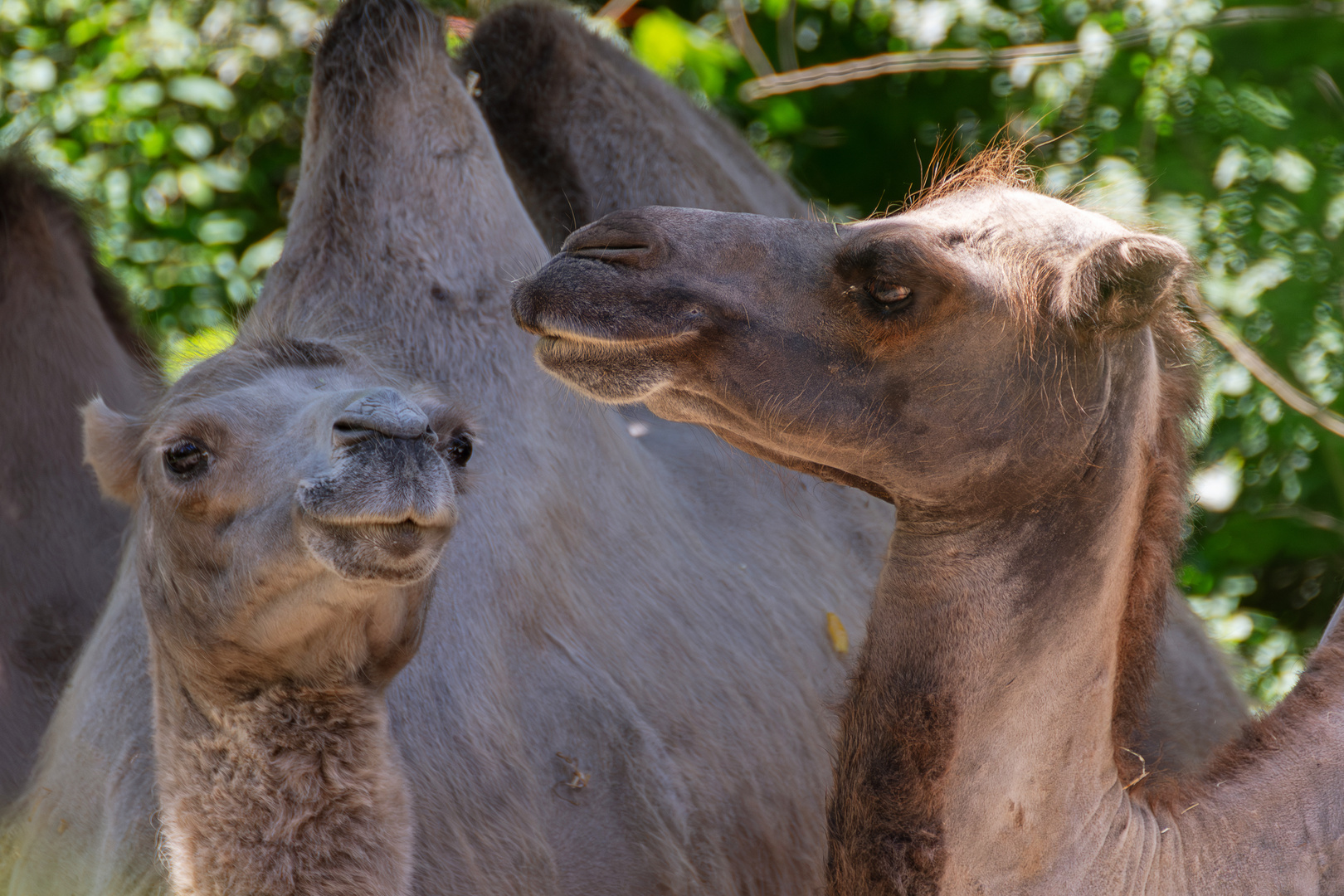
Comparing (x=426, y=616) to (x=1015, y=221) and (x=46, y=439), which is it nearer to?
(x=1015, y=221)

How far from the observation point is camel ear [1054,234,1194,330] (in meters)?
2.02

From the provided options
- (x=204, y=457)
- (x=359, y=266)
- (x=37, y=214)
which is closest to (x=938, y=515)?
(x=204, y=457)

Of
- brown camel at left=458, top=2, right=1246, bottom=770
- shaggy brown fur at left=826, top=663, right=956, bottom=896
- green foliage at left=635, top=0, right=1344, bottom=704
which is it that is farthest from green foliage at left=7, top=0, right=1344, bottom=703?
shaggy brown fur at left=826, top=663, right=956, bottom=896

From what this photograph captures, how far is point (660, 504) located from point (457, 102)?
1.03 metres

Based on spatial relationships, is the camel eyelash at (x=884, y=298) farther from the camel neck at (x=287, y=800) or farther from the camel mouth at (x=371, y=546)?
the camel neck at (x=287, y=800)

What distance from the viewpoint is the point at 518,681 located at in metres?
2.70

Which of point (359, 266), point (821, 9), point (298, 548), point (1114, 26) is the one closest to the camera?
point (298, 548)

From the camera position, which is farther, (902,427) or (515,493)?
(515,493)

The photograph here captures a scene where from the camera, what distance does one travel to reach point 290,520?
2092mm

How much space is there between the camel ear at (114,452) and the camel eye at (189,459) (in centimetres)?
28

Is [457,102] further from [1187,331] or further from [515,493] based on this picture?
[1187,331]

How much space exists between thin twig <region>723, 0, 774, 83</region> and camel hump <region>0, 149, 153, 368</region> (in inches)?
88.3

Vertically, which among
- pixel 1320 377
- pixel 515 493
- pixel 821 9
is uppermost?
pixel 515 493

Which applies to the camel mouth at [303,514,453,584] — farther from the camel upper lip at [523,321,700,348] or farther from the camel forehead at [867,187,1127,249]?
Result: the camel forehead at [867,187,1127,249]
